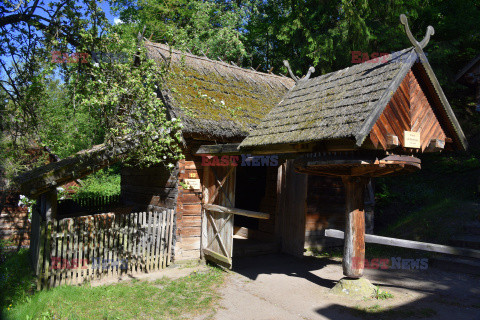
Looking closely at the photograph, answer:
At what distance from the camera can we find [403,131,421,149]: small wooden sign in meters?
5.21

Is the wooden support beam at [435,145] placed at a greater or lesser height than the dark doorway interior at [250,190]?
greater

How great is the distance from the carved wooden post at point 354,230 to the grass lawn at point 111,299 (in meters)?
2.47

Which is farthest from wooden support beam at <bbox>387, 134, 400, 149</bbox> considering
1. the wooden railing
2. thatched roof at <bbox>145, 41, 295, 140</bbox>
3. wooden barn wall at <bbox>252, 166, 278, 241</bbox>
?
the wooden railing

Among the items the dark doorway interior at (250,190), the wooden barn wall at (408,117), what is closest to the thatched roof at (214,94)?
the dark doorway interior at (250,190)

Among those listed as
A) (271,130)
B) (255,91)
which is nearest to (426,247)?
(271,130)

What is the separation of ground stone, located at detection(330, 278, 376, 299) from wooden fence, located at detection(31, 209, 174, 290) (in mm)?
3748

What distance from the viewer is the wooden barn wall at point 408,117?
16.5ft

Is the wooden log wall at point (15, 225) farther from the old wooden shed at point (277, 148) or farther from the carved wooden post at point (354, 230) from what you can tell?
the carved wooden post at point (354, 230)

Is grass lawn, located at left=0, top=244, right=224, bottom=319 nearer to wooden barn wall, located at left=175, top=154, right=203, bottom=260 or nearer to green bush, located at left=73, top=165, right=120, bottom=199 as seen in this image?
wooden barn wall, located at left=175, top=154, right=203, bottom=260

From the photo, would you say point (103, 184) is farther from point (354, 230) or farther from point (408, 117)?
point (408, 117)

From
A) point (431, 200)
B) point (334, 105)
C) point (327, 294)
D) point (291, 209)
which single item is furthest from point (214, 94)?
point (431, 200)

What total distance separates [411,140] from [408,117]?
38 centimetres

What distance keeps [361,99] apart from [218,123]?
363 cm

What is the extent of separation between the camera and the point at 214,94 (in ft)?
30.8
